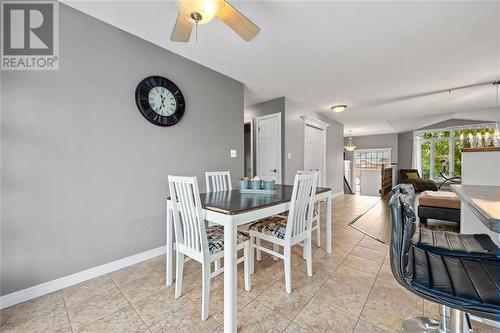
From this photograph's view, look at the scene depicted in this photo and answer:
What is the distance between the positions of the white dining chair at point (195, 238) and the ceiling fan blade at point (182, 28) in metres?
1.15

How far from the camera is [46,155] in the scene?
67.0 inches

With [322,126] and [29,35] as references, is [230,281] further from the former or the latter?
[322,126]

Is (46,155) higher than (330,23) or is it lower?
lower

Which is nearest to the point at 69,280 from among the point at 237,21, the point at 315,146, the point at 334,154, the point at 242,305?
the point at 242,305

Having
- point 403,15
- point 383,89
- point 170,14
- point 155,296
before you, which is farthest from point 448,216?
point 170,14

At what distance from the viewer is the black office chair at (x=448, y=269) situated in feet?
2.54

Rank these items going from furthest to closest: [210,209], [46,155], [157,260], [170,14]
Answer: [157,260] < [170,14] < [46,155] < [210,209]

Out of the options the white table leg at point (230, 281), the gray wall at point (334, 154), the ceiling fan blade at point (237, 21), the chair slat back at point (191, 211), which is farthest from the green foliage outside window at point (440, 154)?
the chair slat back at point (191, 211)

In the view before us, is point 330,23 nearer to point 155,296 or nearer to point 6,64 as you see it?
point 6,64

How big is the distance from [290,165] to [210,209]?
3057mm

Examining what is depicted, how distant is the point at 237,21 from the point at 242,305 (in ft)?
6.87

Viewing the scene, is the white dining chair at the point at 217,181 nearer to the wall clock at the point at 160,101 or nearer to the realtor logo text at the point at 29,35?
the wall clock at the point at 160,101

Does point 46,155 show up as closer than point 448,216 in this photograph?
Yes

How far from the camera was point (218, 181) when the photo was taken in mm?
2514
